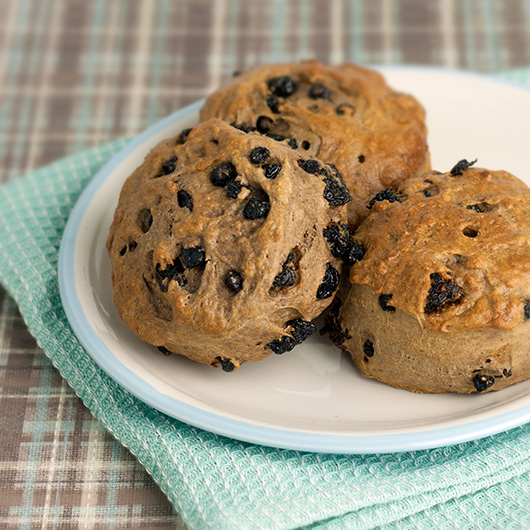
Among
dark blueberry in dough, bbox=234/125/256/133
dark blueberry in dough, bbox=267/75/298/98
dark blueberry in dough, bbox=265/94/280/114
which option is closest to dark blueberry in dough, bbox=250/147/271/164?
dark blueberry in dough, bbox=234/125/256/133

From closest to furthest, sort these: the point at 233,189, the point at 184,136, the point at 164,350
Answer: the point at 233,189, the point at 164,350, the point at 184,136

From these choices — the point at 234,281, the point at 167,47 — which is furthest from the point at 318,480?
the point at 167,47

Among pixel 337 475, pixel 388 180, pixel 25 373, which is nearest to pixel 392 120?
pixel 388 180

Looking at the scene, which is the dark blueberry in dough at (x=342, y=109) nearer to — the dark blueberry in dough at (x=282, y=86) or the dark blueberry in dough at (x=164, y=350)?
the dark blueberry in dough at (x=282, y=86)

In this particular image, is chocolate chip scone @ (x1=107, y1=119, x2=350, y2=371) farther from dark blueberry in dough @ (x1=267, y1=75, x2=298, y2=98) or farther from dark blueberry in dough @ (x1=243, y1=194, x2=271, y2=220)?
dark blueberry in dough @ (x1=267, y1=75, x2=298, y2=98)

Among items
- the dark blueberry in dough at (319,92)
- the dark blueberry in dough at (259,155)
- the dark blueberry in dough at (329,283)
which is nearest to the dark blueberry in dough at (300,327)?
the dark blueberry in dough at (329,283)

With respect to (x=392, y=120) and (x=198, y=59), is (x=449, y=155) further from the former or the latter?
(x=198, y=59)

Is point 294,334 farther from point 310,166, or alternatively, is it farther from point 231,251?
point 310,166

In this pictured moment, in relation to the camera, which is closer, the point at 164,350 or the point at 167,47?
the point at 164,350
